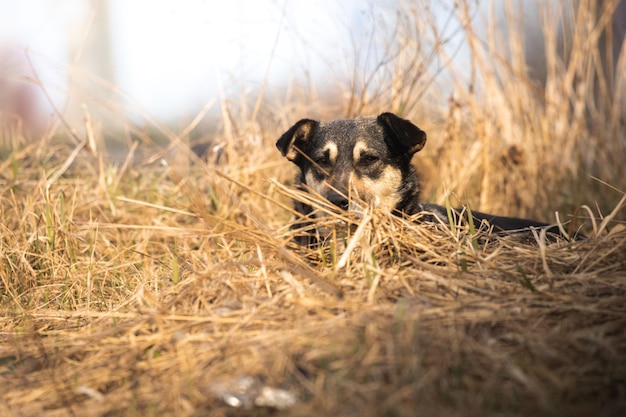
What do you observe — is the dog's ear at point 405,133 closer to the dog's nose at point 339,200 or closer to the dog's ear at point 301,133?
the dog's ear at point 301,133

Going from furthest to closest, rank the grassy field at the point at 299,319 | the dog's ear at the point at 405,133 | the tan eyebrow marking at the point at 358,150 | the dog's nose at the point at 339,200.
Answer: the tan eyebrow marking at the point at 358,150 → the dog's ear at the point at 405,133 → the dog's nose at the point at 339,200 → the grassy field at the point at 299,319

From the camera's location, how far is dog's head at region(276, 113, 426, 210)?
4320 millimetres

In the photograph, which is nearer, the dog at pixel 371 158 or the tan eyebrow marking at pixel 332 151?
the dog at pixel 371 158

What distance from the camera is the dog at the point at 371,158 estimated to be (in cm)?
434

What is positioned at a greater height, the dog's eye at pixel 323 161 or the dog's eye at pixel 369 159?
the dog's eye at pixel 369 159

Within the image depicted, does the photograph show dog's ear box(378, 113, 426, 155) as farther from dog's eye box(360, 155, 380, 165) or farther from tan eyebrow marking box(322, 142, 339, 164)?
tan eyebrow marking box(322, 142, 339, 164)

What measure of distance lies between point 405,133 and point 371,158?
30 cm

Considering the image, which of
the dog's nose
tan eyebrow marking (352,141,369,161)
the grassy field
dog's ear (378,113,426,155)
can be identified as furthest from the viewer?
tan eyebrow marking (352,141,369,161)

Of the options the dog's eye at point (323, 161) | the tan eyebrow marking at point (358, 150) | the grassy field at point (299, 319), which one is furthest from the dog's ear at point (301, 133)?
the grassy field at point (299, 319)

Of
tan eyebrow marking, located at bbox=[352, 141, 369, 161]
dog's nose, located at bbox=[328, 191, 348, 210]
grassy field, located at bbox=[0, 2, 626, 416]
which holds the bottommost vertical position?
grassy field, located at bbox=[0, 2, 626, 416]

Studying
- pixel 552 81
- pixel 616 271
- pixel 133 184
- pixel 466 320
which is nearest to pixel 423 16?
pixel 552 81

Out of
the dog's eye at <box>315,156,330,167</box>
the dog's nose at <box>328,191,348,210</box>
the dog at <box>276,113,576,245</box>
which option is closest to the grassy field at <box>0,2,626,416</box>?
the dog's nose at <box>328,191,348,210</box>

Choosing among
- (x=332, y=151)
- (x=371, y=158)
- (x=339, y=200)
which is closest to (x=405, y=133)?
(x=371, y=158)

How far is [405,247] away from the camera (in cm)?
339
